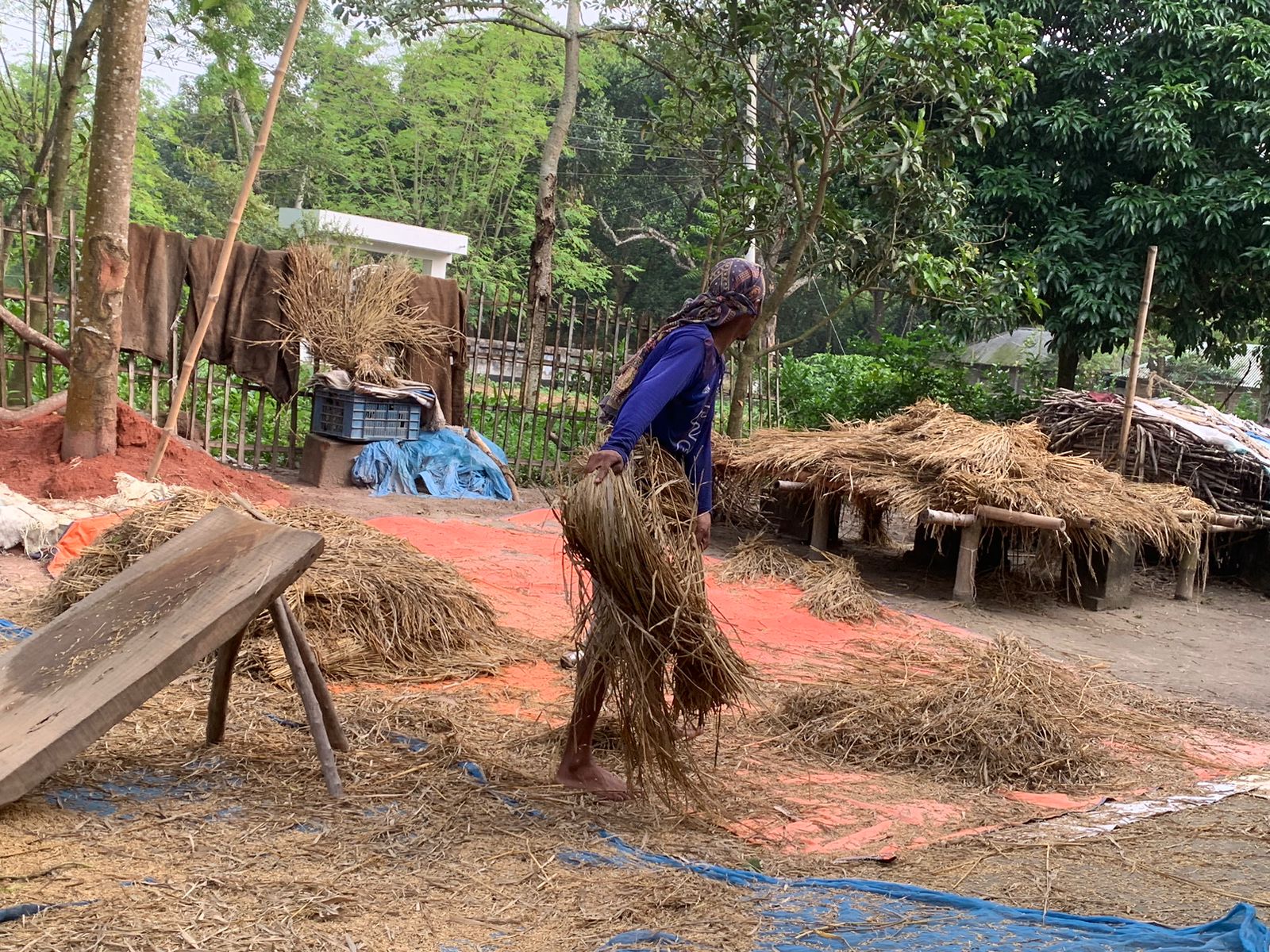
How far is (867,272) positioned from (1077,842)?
7393 mm

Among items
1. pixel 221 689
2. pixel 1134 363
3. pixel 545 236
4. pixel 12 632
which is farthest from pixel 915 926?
pixel 545 236

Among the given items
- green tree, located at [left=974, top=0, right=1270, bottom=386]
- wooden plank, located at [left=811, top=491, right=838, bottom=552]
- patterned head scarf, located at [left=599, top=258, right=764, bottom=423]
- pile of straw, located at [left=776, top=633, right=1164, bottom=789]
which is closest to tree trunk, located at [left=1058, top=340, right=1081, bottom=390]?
green tree, located at [left=974, top=0, right=1270, bottom=386]

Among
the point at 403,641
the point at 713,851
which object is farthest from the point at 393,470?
the point at 713,851

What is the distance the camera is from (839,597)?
6832 mm

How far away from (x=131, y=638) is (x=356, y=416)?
6.72 metres

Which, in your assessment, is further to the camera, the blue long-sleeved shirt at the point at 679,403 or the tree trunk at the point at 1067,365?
the tree trunk at the point at 1067,365

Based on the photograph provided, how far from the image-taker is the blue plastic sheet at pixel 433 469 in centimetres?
955

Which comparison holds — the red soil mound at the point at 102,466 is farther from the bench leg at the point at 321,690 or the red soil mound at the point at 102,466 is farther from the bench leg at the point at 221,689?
the bench leg at the point at 321,690

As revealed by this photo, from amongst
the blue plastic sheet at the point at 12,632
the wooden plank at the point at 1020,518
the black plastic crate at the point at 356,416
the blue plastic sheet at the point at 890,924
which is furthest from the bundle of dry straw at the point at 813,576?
the blue plastic sheet at the point at 12,632

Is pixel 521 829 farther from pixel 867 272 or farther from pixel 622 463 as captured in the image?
pixel 867 272

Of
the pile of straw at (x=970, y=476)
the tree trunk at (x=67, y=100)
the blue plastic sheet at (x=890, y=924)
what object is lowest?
the blue plastic sheet at (x=890, y=924)

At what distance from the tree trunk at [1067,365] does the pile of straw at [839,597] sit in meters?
6.25

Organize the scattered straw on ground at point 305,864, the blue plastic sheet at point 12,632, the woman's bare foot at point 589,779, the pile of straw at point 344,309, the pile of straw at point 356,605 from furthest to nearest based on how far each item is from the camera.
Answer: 1. the pile of straw at point 344,309
2. the pile of straw at point 356,605
3. the blue plastic sheet at point 12,632
4. the woman's bare foot at point 589,779
5. the scattered straw on ground at point 305,864

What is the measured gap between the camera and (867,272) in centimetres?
994
